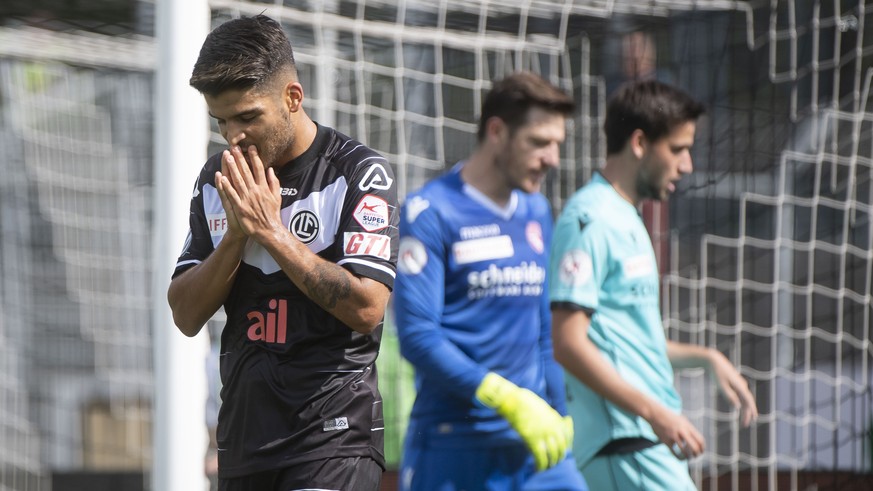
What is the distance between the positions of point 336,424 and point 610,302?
1456 millimetres

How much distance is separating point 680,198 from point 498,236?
3.26 meters

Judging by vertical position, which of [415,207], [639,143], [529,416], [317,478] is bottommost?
[529,416]

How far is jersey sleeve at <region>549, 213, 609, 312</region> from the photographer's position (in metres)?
3.60

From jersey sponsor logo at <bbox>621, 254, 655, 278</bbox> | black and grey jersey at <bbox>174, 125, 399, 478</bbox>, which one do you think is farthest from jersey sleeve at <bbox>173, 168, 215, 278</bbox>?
jersey sponsor logo at <bbox>621, 254, 655, 278</bbox>

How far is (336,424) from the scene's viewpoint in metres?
2.45

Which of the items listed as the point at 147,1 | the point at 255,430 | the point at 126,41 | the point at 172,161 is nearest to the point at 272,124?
the point at 255,430

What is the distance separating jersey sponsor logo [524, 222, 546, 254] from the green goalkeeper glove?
56cm

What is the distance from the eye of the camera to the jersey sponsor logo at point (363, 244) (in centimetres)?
244

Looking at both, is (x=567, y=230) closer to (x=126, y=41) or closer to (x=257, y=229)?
(x=257, y=229)

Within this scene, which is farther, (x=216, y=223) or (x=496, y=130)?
(x=496, y=130)

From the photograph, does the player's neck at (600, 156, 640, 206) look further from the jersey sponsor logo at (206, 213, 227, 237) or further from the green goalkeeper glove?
the jersey sponsor logo at (206, 213, 227, 237)

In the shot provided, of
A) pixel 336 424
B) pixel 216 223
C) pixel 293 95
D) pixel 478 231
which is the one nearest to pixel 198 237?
pixel 216 223

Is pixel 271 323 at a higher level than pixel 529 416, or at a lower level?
higher

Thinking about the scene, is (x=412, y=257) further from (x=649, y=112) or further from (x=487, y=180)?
(x=649, y=112)
